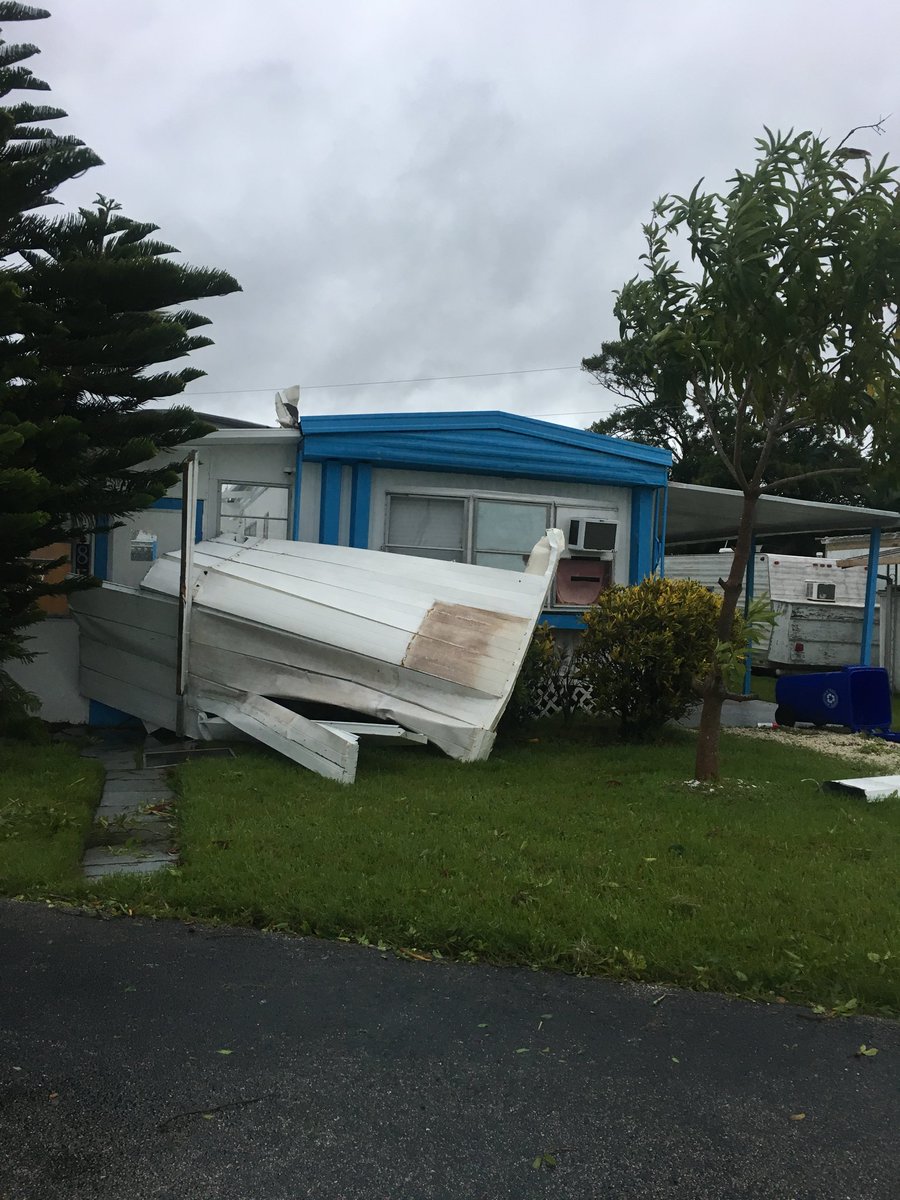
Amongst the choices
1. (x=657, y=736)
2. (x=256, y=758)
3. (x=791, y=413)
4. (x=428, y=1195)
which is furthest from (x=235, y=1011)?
(x=657, y=736)

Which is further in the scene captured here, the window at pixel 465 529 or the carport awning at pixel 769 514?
the carport awning at pixel 769 514

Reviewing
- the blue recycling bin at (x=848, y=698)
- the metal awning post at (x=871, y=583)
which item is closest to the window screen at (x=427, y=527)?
the blue recycling bin at (x=848, y=698)

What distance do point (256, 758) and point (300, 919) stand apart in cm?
336

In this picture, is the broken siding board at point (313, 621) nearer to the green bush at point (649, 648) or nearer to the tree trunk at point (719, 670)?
the green bush at point (649, 648)

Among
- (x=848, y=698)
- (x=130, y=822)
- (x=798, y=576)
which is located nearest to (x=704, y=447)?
(x=798, y=576)

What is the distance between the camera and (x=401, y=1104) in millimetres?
2842

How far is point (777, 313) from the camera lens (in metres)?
5.97

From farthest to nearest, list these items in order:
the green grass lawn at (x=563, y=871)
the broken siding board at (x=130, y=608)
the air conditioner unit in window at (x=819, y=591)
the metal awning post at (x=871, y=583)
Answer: the air conditioner unit in window at (x=819, y=591) → the metal awning post at (x=871, y=583) → the broken siding board at (x=130, y=608) → the green grass lawn at (x=563, y=871)

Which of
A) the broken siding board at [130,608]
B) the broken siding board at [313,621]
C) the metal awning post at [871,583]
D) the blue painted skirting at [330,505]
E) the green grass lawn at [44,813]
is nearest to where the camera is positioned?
the green grass lawn at [44,813]

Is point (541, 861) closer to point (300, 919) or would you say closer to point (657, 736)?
point (300, 919)

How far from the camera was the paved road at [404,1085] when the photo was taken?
252cm

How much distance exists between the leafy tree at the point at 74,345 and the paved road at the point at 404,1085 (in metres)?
4.93

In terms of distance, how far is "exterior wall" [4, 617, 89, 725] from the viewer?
9.51 metres

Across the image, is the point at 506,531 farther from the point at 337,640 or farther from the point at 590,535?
the point at 337,640
